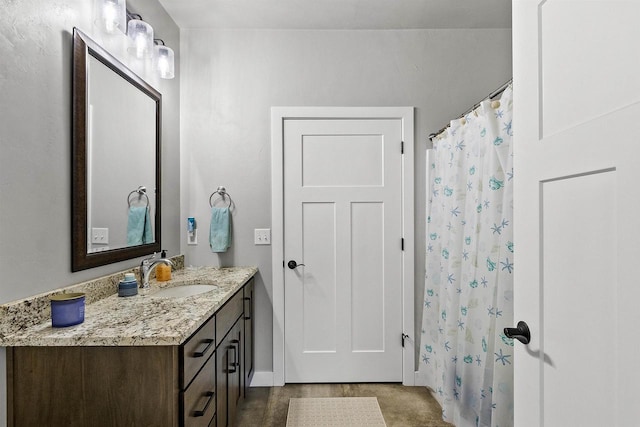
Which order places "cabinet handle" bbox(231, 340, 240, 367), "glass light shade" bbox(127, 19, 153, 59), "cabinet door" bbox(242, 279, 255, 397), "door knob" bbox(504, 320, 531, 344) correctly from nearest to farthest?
"door knob" bbox(504, 320, 531, 344)
"glass light shade" bbox(127, 19, 153, 59)
"cabinet handle" bbox(231, 340, 240, 367)
"cabinet door" bbox(242, 279, 255, 397)

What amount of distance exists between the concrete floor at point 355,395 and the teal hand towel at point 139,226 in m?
1.23

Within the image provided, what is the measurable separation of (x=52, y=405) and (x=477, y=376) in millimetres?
1803

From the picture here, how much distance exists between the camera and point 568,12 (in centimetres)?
85

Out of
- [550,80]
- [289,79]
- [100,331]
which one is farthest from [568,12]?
[289,79]

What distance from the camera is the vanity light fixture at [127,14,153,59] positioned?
1.90 metres

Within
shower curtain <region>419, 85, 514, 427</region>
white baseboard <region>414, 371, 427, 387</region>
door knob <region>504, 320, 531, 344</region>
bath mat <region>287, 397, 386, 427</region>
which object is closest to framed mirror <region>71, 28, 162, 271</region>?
bath mat <region>287, 397, 386, 427</region>

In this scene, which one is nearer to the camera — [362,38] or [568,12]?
[568,12]

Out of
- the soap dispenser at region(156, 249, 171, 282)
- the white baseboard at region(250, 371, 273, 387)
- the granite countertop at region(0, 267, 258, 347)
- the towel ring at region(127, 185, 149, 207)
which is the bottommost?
the white baseboard at region(250, 371, 273, 387)

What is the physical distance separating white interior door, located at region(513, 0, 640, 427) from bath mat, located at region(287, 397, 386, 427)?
134 centimetres

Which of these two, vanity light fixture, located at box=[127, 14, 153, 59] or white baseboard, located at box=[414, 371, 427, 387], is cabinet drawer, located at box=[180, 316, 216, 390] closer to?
vanity light fixture, located at box=[127, 14, 153, 59]

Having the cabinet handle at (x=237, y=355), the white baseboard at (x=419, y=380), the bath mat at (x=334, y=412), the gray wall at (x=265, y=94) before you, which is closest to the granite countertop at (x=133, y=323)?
the cabinet handle at (x=237, y=355)

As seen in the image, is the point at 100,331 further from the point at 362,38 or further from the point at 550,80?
the point at 362,38

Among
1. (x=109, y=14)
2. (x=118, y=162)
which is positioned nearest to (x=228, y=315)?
(x=118, y=162)

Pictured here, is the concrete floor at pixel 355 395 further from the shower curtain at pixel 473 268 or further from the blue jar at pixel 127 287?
the blue jar at pixel 127 287
